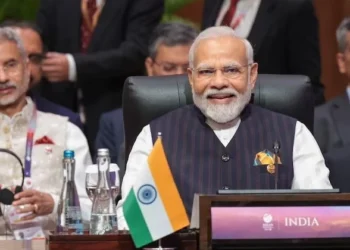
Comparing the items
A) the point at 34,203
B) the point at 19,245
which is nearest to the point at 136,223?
the point at 19,245

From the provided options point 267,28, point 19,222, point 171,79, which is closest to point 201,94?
point 171,79

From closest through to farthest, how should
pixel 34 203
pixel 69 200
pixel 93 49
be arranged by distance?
pixel 69 200, pixel 34 203, pixel 93 49

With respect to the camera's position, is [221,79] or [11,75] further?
[11,75]

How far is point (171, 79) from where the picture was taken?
10.7ft

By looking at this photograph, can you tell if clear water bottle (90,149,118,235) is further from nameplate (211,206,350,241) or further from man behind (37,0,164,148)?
man behind (37,0,164,148)

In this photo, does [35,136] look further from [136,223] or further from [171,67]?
[136,223]

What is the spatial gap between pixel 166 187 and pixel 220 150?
82 cm

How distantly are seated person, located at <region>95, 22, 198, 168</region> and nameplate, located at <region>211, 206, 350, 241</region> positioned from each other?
1860 millimetres

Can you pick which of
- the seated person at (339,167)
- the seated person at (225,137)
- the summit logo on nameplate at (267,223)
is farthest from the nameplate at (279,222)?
the seated person at (339,167)

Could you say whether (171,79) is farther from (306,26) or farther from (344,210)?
(306,26)

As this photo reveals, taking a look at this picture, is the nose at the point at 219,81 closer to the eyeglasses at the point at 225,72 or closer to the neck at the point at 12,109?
the eyeglasses at the point at 225,72

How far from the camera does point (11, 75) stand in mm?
3812

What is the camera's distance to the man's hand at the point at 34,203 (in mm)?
3438

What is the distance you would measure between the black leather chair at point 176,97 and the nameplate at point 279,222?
963mm
